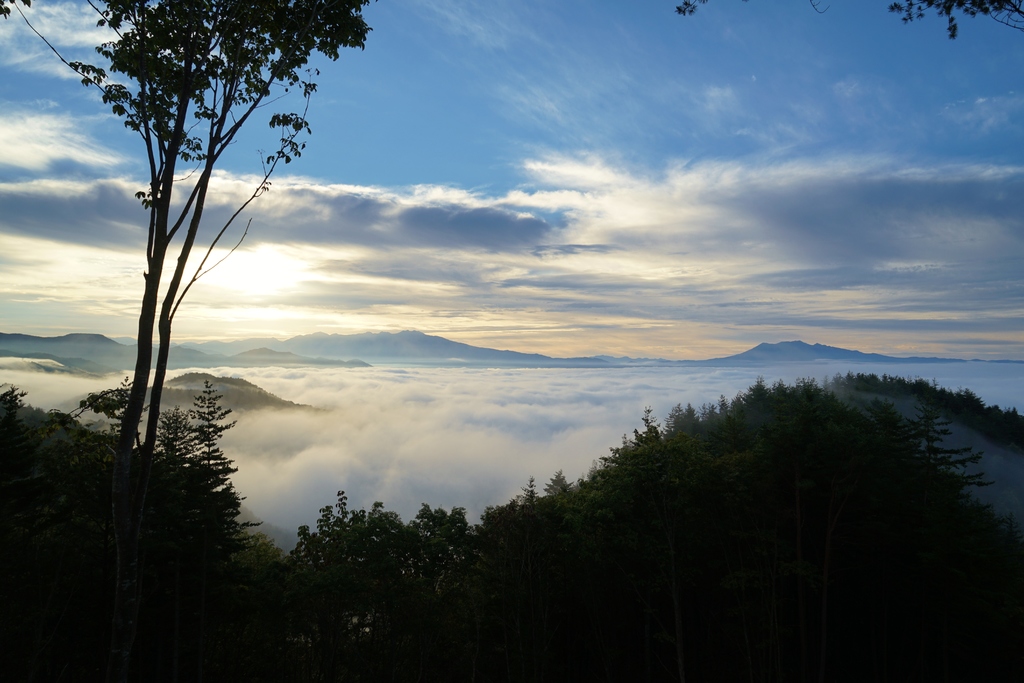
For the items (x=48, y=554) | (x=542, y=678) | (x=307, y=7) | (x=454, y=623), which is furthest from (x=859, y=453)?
(x=48, y=554)

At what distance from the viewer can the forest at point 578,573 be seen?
19312 millimetres

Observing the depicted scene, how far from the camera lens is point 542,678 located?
65.5 ft

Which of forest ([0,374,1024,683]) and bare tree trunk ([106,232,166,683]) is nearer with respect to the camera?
bare tree trunk ([106,232,166,683])

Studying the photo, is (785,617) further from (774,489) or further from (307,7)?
(307,7)

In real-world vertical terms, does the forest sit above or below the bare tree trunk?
below

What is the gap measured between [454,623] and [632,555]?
9135mm

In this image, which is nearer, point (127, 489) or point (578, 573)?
point (127, 489)

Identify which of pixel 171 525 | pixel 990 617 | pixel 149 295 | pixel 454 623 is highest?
pixel 149 295

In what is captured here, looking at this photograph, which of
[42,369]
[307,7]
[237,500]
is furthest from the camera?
[42,369]

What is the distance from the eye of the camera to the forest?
63.4ft

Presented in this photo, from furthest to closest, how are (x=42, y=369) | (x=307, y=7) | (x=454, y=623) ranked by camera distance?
1. (x=42, y=369)
2. (x=454, y=623)
3. (x=307, y=7)

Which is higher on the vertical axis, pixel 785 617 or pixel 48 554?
pixel 48 554

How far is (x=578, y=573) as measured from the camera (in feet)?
77.6

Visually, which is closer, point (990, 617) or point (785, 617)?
point (990, 617)
